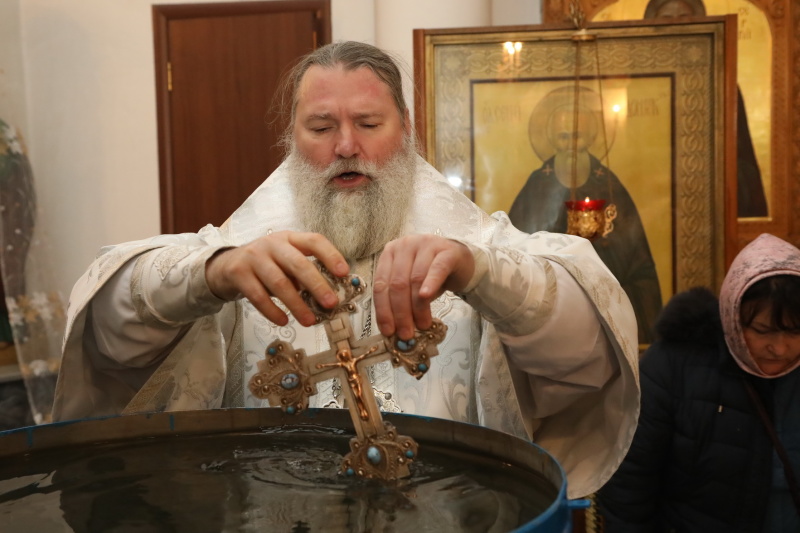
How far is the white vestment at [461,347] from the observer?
1500 millimetres

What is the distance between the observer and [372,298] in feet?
6.15

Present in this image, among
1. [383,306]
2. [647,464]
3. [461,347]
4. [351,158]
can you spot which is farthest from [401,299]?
[647,464]

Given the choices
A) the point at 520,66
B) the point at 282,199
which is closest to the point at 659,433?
the point at 282,199

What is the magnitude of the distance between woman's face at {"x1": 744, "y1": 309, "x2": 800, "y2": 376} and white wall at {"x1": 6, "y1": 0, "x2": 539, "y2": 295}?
10.7ft

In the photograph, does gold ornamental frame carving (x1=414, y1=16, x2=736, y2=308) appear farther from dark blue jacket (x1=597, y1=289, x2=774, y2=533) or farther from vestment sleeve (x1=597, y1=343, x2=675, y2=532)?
vestment sleeve (x1=597, y1=343, x2=675, y2=532)

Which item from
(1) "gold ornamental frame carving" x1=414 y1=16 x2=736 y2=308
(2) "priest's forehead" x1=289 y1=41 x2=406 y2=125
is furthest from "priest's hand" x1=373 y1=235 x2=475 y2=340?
(1) "gold ornamental frame carving" x1=414 y1=16 x2=736 y2=308

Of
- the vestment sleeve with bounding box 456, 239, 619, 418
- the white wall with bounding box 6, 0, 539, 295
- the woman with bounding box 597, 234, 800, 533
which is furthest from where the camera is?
the white wall with bounding box 6, 0, 539, 295

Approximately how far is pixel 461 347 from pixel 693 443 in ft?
3.00

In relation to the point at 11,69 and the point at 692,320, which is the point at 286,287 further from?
the point at 11,69

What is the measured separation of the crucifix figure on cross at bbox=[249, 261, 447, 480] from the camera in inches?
43.6

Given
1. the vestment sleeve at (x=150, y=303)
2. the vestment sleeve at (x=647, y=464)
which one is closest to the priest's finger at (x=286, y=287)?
the vestment sleeve at (x=150, y=303)

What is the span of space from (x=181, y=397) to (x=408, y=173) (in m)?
0.79

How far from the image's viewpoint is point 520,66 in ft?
13.9

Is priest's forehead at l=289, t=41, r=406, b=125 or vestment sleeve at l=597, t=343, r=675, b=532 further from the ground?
priest's forehead at l=289, t=41, r=406, b=125
